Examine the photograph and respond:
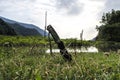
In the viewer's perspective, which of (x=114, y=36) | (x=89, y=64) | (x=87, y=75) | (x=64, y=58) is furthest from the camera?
(x=114, y=36)

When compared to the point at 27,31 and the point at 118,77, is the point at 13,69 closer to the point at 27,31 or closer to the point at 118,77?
the point at 118,77

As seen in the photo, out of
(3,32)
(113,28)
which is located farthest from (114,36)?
(3,32)

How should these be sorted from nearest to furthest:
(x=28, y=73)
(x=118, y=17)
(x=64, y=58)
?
(x=28, y=73)
(x=64, y=58)
(x=118, y=17)

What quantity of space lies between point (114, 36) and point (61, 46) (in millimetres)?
79449

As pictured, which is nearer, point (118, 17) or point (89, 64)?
point (89, 64)

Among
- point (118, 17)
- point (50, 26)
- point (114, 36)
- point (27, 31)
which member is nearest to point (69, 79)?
point (50, 26)

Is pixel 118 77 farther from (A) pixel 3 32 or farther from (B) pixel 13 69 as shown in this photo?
(A) pixel 3 32

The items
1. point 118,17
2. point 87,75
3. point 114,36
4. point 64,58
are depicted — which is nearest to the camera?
point 87,75

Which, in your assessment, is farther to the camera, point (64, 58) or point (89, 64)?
point (64, 58)

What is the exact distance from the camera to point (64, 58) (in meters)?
10.4

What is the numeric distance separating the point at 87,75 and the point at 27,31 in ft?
626

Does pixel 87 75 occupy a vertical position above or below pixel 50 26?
below

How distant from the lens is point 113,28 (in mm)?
91062

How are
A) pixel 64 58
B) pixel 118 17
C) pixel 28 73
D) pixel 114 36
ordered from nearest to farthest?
pixel 28 73
pixel 64 58
pixel 114 36
pixel 118 17
